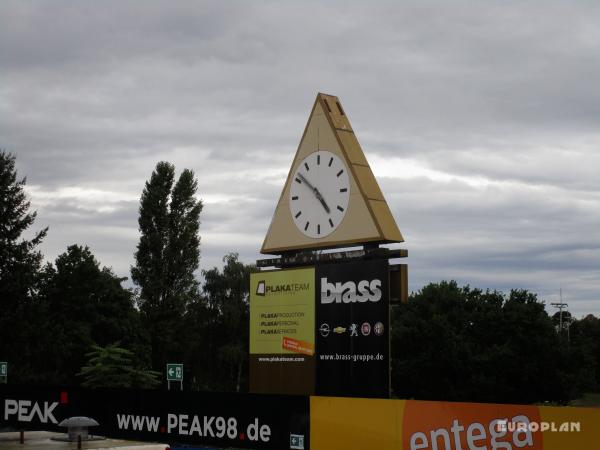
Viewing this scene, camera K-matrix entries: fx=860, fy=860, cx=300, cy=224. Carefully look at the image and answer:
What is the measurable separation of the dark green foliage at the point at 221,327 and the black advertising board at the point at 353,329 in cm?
5543

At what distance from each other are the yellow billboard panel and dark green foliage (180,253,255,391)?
53273mm

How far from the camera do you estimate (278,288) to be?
2730 cm

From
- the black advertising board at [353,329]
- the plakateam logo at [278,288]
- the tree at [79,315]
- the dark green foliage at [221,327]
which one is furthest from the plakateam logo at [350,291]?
the dark green foliage at [221,327]

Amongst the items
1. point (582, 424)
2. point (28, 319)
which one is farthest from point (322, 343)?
point (28, 319)

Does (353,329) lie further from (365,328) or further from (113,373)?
(113,373)

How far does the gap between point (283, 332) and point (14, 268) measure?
41274 millimetres

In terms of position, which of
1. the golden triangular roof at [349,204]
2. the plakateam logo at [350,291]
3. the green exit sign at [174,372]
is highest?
the golden triangular roof at [349,204]


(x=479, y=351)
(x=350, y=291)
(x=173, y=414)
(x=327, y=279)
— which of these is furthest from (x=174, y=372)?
(x=479, y=351)

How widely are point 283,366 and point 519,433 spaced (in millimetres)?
11543

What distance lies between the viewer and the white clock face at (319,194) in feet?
85.9

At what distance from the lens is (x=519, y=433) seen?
16125mm

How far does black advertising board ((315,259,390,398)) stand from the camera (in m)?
24.2

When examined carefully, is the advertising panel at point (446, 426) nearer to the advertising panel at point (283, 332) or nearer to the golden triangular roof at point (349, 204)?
the advertising panel at point (283, 332)

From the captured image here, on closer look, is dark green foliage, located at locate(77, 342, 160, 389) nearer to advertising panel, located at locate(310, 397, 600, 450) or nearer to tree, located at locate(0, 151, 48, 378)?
tree, located at locate(0, 151, 48, 378)
